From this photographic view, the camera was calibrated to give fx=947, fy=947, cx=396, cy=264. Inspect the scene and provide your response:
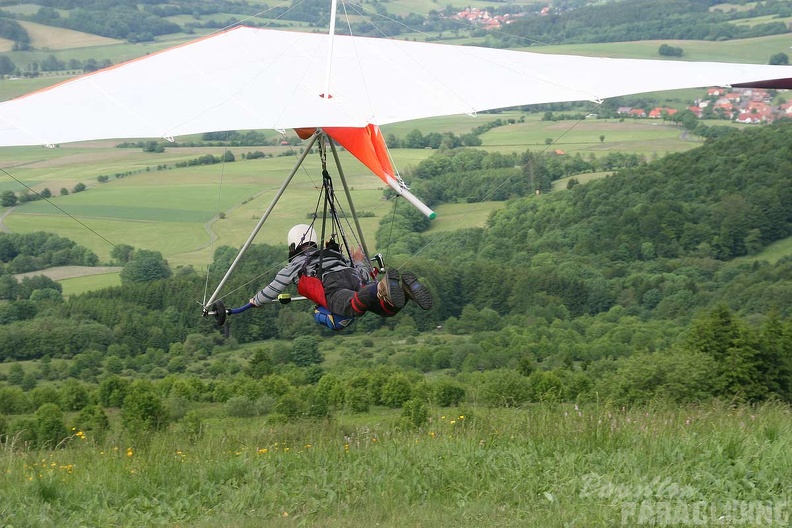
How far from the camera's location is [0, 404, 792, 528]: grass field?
539 cm

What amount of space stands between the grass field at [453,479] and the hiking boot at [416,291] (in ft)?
5.32

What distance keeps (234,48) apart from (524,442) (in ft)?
20.2

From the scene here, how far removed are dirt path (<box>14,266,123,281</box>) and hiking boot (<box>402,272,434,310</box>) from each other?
6307cm

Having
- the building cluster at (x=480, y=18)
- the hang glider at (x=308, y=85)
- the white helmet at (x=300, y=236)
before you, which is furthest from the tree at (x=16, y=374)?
the white helmet at (x=300, y=236)

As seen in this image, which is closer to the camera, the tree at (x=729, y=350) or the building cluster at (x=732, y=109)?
the tree at (x=729, y=350)

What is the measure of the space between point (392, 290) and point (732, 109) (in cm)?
10507

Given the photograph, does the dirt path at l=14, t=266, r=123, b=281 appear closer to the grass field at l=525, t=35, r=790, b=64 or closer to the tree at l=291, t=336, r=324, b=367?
the tree at l=291, t=336, r=324, b=367

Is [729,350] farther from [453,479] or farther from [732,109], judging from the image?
[732,109]

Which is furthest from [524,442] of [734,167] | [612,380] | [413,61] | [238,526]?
[734,167]

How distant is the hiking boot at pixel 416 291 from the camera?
27.6 feet

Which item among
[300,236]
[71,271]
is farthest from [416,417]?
[71,271]

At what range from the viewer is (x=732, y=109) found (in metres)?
105

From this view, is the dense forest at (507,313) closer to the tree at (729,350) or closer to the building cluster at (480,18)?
the tree at (729,350)

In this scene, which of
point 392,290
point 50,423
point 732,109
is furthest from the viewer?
point 732,109
